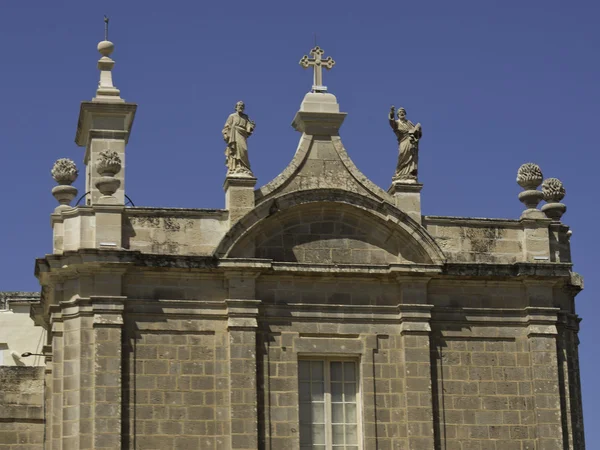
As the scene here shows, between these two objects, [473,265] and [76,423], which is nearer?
[76,423]

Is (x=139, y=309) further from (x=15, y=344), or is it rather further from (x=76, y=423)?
(x=15, y=344)

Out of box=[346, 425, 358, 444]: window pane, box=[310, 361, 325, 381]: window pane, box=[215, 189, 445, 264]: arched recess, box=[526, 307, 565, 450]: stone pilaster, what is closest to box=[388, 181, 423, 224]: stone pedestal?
box=[215, 189, 445, 264]: arched recess

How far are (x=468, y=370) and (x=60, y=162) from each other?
8265mm

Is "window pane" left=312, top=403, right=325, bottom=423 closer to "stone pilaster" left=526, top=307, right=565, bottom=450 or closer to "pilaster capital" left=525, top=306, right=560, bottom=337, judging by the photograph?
"stone pilaster" left=526, top=307, right=565, bottom=450

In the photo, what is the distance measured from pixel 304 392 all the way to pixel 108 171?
5.24 m

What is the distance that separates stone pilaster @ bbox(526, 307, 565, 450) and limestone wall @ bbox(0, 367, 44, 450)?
9.03 meters

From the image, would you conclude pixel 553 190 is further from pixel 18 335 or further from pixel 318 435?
pixel 18 335

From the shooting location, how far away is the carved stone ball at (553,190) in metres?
33.5

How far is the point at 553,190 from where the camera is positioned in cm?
3350

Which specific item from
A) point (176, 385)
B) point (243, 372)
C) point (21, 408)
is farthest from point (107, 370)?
point (21, 408)

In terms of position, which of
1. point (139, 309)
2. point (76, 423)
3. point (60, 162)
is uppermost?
point (60, 162)

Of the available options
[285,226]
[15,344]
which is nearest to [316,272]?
[285,226]

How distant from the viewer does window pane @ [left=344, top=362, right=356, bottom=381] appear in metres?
31.3

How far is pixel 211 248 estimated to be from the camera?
31203 millimetres
